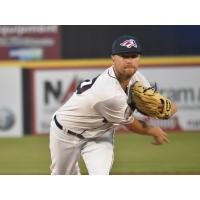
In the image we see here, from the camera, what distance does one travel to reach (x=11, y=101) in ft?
22.3

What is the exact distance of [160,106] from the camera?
373 cm

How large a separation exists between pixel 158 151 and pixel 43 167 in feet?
4.51

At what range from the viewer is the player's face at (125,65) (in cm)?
343

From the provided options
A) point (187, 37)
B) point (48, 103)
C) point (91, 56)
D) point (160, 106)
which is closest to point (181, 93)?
point (187, 37)

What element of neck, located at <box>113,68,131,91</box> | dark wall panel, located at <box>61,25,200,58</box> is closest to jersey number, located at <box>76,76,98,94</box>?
neck, located at <box>113,68,131,91</box>

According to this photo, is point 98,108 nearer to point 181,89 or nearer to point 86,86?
point 86,86

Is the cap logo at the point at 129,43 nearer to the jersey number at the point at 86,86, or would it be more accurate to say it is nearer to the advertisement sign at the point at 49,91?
the jersey number at the point at 86,86

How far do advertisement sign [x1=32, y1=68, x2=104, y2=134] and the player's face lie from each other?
10.5 ft

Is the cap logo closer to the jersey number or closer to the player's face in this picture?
the player's face

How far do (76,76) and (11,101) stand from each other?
86 centimetres

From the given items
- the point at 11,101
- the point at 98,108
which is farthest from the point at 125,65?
the point at 11,101

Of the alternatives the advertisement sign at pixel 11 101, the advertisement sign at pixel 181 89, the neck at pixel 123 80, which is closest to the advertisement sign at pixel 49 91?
the advertisement sign at pixel 11 101

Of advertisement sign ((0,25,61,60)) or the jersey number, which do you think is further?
advertisement sign ((0,25,61,60))

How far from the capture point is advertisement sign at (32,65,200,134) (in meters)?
6.53
